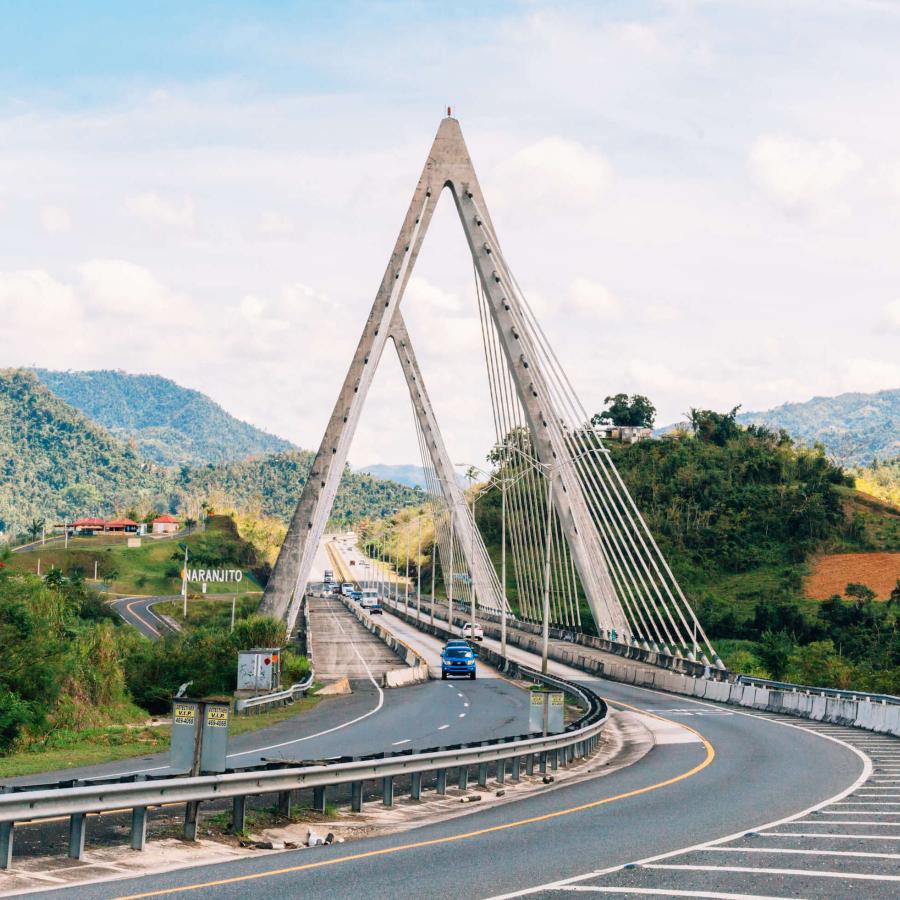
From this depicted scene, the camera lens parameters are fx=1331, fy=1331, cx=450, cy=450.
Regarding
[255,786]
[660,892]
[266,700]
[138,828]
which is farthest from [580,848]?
[266,700]

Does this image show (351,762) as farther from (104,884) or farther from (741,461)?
(741,461)

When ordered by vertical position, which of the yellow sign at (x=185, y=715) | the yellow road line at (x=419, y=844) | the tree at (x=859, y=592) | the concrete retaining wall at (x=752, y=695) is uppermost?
the tree at (x=859, y=592)

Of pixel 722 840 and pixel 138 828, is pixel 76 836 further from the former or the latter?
pixel 722 840

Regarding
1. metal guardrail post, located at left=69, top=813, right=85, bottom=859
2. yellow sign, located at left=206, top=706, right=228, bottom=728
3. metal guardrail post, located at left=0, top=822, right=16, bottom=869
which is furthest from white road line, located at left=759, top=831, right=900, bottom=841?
metal guardrail post, located at left=0, top=822, right=16, bottom=869

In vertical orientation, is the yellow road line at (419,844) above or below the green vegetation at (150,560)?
above

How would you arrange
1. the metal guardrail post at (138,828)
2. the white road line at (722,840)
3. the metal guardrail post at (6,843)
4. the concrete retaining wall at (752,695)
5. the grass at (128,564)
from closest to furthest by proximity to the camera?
Result: the metal guardrail post at (6,843)
the white road line at (722,840)
the metal guardrail post at (138,828)
the concrete retaining wall at (752,695)
the grass at (128,564)

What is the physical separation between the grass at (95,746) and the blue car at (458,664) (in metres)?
22.1

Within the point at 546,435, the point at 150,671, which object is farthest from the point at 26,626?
the point at 546,435

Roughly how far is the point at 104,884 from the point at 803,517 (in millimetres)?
135350

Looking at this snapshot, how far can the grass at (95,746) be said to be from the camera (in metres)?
27.0

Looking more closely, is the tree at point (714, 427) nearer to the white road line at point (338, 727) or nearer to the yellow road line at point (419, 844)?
the white road line at point (338, 727)

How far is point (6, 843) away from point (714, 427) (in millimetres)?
173546

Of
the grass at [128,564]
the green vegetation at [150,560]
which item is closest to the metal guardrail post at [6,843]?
the green vegetation at [150,560]

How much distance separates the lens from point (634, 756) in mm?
29281
